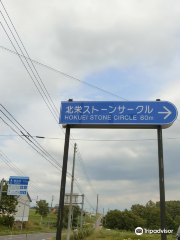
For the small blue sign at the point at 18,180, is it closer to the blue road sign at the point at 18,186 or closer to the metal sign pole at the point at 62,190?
the blue road sign at the point at 18,186

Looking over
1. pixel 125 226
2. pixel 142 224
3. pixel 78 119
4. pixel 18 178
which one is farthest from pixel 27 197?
pixel 78 119

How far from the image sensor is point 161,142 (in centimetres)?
898

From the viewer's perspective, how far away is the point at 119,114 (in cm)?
954

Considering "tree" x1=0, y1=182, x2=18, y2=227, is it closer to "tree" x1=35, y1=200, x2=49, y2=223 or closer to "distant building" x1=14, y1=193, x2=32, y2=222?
"distant building" x1=14, y1=193, x2=32, y2=222

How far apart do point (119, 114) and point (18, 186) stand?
15.3 meters

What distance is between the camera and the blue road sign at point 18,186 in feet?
69.0

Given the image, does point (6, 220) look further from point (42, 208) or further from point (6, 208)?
point (42, 208)

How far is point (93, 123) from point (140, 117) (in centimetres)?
195

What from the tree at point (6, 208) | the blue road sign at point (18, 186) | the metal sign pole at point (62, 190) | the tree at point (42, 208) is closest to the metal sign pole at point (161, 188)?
the metal sign pole at point (62, 190)

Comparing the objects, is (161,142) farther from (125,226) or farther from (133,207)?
(133,207)

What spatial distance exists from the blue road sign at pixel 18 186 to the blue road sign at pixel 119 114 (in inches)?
531

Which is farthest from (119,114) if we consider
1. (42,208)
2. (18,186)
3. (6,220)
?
(42,208)

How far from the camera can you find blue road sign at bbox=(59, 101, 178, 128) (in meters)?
9.33

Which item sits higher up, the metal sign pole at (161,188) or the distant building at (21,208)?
the metal sign pole at (161,188)
